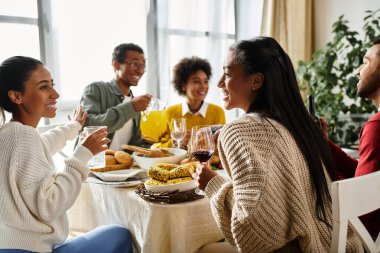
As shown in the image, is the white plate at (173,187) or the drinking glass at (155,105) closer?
the white plate at (173,187)

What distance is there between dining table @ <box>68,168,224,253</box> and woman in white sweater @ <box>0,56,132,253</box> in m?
0.08

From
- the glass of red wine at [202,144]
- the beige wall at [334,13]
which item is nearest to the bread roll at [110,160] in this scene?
the glass of red wine at [202,144]

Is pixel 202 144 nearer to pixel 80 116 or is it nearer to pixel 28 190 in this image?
pixel 28 190

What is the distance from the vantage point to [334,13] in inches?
165

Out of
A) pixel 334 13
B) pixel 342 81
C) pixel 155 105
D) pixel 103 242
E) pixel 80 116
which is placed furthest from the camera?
pixel 334 13

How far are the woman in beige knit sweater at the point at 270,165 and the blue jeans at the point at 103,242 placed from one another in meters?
0.43

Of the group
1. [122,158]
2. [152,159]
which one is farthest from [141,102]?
[152,159]

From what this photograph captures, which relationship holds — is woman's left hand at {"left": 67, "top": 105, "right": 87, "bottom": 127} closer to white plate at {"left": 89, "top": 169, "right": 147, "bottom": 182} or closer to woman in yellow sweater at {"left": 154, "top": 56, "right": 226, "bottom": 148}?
white plate at {"left": 89, "top": 169, "right": 147, "bottom": 182}

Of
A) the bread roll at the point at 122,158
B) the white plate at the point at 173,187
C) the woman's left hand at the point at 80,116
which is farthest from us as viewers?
the woman's left hand at the point at 80,116

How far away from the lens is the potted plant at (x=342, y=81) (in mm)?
3385

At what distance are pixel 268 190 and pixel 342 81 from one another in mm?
3111

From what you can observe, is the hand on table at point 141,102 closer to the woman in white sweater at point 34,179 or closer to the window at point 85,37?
the woman in white sweater at point 34,179

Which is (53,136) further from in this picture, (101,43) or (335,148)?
(101,43)

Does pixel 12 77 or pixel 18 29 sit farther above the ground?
pixel 18 29
